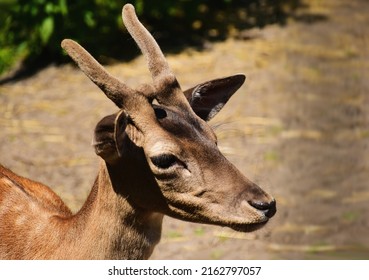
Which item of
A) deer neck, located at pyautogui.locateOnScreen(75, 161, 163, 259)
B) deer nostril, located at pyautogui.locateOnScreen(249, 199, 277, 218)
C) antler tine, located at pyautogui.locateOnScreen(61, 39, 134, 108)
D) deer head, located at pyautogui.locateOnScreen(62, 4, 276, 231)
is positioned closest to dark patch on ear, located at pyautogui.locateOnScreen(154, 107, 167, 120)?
deer head, located at pyautogui.locateOnScreen(62, 4, 276, 231)

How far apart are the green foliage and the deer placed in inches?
186

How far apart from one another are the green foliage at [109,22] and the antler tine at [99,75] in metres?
4.94

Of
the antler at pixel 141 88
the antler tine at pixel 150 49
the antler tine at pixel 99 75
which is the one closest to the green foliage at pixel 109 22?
the antler tine at pixel 150 49

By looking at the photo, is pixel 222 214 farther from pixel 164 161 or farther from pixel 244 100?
pixel 244 100

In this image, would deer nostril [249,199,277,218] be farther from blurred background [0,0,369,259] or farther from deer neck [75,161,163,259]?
blurred background [0,0,369,259]

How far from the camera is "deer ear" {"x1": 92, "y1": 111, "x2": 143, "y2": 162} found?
3.76 meters

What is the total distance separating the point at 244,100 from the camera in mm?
8383

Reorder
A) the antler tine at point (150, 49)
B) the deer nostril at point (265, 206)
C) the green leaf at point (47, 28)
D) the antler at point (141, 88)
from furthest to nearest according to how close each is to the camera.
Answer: the green leaf at point (47, 28) < the antler tine at point (150, 49) < the antler at point (141, 88) < the deer nostril at point (265, 206)

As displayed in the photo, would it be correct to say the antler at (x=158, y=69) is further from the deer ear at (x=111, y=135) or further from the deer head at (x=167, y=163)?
the deer ear at (x=111, y=135)

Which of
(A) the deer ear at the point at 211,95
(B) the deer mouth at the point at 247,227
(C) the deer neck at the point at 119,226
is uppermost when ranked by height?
(A) the deer ear at the point at 211,95

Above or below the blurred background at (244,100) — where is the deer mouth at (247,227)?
above

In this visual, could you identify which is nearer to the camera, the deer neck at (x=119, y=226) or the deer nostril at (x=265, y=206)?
the deer nostril at (x=265, y=206)

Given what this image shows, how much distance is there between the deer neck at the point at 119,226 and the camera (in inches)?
158
